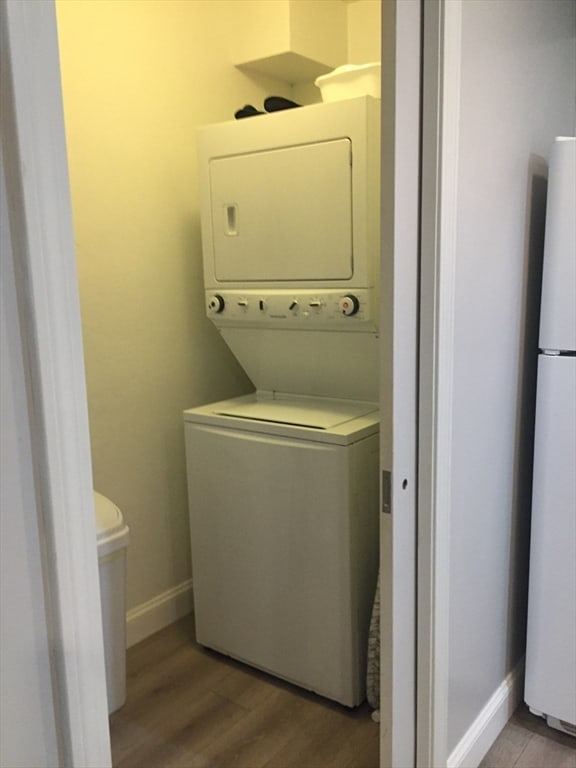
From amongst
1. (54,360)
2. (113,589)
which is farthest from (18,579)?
(113,589)

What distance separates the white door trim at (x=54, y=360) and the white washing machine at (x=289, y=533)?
1286 millimetres

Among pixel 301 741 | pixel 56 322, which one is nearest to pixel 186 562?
pixel 301 741

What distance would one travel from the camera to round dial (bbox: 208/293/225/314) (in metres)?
2.41

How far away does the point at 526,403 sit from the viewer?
79.4 inches

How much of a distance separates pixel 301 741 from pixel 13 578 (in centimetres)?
160

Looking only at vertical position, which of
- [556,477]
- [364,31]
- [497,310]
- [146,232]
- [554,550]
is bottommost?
[554,550]

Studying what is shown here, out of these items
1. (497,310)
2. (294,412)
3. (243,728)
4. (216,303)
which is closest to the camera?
(497,310)

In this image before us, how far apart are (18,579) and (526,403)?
163 centimetres

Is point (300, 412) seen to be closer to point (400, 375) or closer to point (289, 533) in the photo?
point (289, 533)

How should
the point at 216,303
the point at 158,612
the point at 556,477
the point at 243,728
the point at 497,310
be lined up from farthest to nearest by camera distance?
1. the point at 158,612
2. the point at 216,303
3. the point at 243,728
4. the point at 556,477
5. the point at 497,310

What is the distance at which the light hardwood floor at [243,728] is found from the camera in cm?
197

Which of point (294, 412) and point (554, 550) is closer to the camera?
point (554, 550)

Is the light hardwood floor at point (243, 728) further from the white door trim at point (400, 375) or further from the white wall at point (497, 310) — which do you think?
the white door trim at point (400, 375)

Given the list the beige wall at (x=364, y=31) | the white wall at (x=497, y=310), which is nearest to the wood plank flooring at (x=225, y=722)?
→ the white wall at (x=497, y=310)
